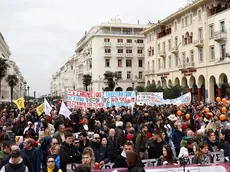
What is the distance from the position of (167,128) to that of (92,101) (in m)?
9.99

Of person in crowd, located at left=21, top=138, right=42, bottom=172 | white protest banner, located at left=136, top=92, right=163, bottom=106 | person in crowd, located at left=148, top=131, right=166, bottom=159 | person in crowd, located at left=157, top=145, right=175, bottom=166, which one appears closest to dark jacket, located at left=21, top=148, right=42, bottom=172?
→ person in crowd, located at left=21, top=138, right=42, bottom=172

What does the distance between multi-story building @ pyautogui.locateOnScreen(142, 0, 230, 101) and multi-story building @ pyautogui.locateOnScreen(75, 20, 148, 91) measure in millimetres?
14706

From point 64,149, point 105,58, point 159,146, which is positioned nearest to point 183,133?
point 159,146

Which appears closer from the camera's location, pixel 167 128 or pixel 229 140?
pixel 229 140

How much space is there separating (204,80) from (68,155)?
138ft

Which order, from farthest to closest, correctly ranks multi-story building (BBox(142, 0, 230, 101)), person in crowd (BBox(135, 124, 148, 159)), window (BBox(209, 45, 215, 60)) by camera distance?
window (BBox(209, 45, 215, 60)), multi-story building (BBox(142, 0, 230, 101)), person in crowd (BBox(135, 124, 148, 159))

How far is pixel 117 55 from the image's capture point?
75438mm

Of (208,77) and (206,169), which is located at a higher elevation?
(208,77)

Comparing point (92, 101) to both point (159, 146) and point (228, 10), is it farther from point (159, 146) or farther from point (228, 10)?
point (228, 10)

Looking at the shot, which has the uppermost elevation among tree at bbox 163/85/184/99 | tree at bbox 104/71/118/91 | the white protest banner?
tree at bbox 104/71/118/91

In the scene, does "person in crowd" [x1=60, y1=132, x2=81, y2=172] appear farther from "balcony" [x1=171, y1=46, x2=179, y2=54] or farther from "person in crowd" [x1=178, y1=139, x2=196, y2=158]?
"balcony" [x1=171, y1=46, x2=179, y2=54]

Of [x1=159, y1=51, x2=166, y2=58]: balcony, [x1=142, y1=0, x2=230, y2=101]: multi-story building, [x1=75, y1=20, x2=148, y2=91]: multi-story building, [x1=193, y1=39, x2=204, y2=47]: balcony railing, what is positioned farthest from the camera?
[x1=75, y1=20, x2=148, y2=91]: multi-story building

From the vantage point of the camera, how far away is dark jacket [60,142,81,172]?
7624 mm

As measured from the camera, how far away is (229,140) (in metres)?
10.6
